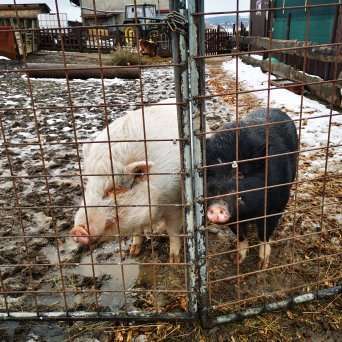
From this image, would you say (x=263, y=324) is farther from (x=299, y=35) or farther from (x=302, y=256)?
(x=299, y=35)

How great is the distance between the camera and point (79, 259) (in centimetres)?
333

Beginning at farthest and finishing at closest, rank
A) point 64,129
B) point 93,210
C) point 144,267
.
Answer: point 64,129, point 144,267, point 93,210

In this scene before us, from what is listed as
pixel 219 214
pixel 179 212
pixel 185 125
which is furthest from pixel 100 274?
pixel 185 125

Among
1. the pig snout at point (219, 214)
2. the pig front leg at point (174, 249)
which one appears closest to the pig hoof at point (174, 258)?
the pig front leg at point (174, 249)

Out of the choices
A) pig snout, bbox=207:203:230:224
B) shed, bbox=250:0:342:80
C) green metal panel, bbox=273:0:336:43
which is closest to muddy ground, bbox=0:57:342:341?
pig snout, bbox=207:203:230:224

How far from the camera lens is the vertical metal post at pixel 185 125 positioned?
1.88 metres

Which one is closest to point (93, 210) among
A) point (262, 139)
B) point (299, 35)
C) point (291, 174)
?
point (262, 139)

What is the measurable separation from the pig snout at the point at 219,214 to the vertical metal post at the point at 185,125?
0.18 metres

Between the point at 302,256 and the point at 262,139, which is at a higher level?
the point at 262,139

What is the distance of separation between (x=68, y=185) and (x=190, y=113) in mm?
2903

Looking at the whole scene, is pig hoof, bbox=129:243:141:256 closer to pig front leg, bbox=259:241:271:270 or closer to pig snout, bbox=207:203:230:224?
pig front leg, bbox=259:241:271:270

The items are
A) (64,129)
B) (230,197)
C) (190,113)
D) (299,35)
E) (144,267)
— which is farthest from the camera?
(299,35)

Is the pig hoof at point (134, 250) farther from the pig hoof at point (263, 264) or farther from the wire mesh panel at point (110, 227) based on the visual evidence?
the pig hoof at point (263, 264)

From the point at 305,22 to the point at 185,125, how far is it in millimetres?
8200
